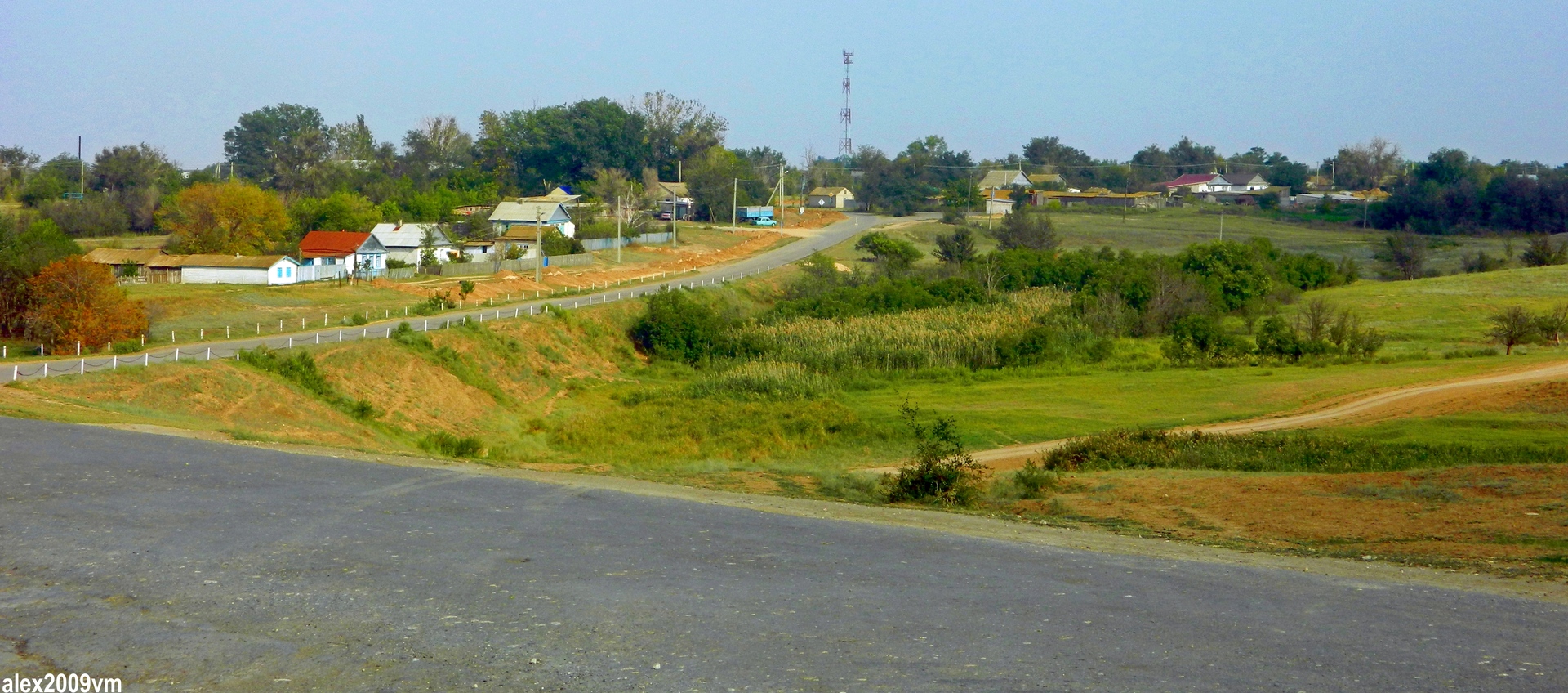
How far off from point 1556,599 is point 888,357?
4056cm

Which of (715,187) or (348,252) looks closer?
(348,252)

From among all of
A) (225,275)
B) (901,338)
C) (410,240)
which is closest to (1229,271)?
(901,338)

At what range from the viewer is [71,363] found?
113 ft

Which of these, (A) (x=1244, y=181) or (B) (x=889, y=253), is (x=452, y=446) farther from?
(A) (x=1244, y=181)

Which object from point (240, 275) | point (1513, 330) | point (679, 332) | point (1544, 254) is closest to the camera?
point (1513, 330)

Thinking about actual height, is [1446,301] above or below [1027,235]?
below

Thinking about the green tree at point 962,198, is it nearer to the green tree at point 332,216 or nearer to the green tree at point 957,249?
the green tree at point 957,249

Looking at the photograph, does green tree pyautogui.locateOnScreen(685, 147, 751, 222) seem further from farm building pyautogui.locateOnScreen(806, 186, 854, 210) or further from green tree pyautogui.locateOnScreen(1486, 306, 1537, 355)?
green tree pyautogui.locateOnScreen(1486, 306, 1537, 355)

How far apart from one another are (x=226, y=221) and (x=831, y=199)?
9084 centimetres

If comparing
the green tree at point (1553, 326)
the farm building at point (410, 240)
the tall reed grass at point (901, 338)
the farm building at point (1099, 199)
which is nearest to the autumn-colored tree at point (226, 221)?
the farm building at point (410, 240)

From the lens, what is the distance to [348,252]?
7469cm

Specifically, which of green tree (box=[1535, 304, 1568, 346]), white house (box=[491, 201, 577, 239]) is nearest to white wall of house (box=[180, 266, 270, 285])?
white house (box=[491, 201, 577, 239])

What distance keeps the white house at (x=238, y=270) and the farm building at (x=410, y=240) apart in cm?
1244

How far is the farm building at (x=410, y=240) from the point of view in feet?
265
